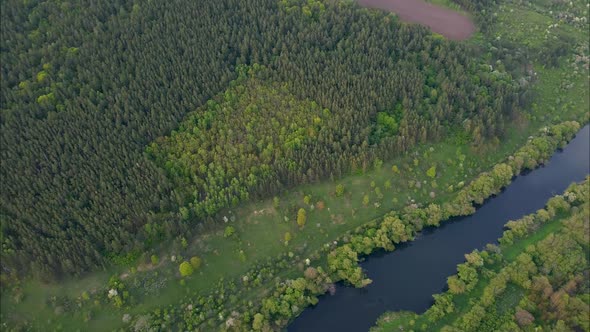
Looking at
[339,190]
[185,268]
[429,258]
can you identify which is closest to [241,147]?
[339,190]

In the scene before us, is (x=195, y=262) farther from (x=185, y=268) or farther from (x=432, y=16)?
(x=432, y=16)

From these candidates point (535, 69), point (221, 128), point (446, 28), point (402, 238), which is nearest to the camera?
point (402, 238)

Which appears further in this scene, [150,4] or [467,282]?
[150,4]

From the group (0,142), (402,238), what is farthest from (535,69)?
(0,142)

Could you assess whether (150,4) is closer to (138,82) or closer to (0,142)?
(138,82)

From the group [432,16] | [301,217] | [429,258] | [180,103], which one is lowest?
[429,258]

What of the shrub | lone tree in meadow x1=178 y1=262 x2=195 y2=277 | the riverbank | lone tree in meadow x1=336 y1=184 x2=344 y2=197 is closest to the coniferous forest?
lone tree in meadow x1=178 y1=262 x2=195 y2=277
